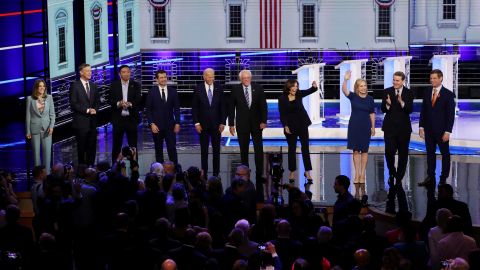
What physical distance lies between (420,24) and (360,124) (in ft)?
53.9

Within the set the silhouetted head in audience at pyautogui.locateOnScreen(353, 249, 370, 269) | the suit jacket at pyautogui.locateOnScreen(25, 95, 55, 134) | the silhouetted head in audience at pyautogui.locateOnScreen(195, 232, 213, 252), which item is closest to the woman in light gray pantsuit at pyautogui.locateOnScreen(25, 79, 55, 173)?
the suit jacket at pyautogui.locateOnScreen(25, 95, 55, 134)

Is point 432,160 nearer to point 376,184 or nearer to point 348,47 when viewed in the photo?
point 376,184

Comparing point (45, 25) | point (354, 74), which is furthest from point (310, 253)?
point (354, 74)

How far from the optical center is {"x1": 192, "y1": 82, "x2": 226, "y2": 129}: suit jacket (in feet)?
44.8

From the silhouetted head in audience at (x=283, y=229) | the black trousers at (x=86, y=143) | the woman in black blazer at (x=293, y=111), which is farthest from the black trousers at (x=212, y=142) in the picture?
the silhouetted head in audience at (x=283, y=229)

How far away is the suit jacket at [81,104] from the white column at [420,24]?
1643 centimetres

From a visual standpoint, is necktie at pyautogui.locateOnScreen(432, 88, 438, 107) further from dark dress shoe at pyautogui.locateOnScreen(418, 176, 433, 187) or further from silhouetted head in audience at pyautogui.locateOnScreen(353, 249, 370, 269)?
silhouetted head in audience at pyautogui.locateOnScreen(353, 249, 370, 269)

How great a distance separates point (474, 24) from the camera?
1148 inches

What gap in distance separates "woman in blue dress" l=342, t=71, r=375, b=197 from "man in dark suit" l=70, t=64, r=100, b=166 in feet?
10.5

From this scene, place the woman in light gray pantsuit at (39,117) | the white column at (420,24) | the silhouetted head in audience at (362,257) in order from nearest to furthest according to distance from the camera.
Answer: the silhouetted head in audience at (362,257) → the woman in light gray pantsuit at (39,117) → the white column at (420,24)

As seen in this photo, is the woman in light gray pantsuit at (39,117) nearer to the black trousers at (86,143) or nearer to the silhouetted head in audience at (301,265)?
the black trousers at (86,143)

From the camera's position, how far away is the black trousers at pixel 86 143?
45.5 ft

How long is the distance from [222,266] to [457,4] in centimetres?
2229

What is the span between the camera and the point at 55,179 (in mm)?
10344
